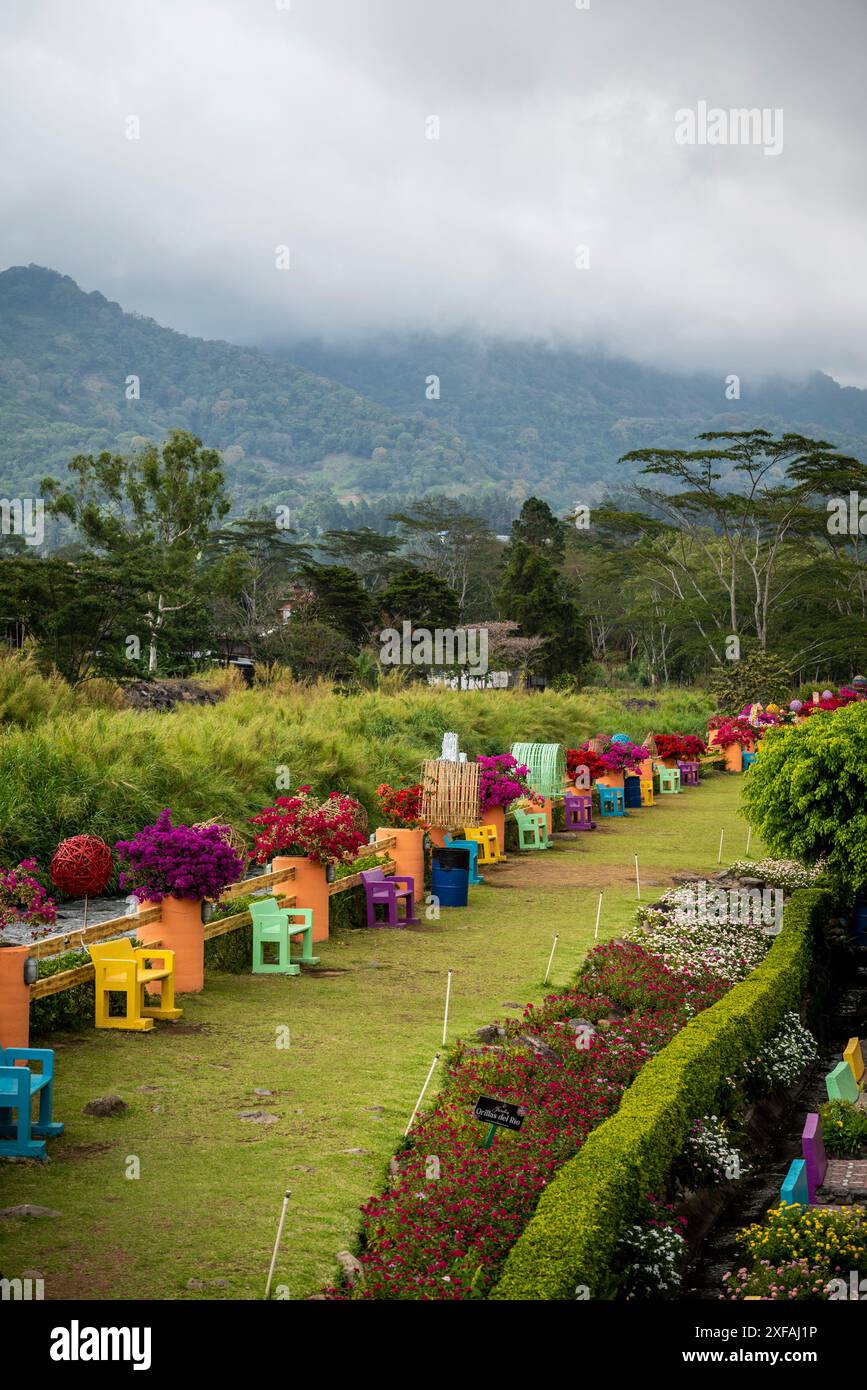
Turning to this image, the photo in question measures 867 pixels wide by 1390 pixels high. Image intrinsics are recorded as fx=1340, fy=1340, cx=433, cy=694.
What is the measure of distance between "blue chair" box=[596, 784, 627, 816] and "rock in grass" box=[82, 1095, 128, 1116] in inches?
667

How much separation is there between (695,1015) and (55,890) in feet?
20.1

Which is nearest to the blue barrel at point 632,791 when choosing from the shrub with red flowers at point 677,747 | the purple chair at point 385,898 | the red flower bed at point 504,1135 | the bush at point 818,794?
the shrub with red flowers at point 677,747

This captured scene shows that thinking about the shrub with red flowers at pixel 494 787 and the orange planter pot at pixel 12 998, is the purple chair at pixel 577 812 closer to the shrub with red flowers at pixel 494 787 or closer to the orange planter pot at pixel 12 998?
the shrub with red flowers at pixel 494 787

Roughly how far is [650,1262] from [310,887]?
6.17 m

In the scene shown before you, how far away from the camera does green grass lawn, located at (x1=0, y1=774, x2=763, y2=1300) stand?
17.9ft

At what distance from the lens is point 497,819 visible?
17.3m

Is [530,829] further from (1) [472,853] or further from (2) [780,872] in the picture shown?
(2) [780,872]

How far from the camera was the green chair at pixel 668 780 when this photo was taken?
27.3m

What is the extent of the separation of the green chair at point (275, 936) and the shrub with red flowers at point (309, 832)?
0.69m

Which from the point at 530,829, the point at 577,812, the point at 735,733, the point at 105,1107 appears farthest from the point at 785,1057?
the point at 735,733

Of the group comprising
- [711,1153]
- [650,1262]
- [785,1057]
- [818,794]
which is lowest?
[785,1057]

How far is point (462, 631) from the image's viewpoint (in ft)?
141

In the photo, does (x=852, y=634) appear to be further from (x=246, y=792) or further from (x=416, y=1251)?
(x=416, y=1251)

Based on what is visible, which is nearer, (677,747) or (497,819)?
(497,819)
